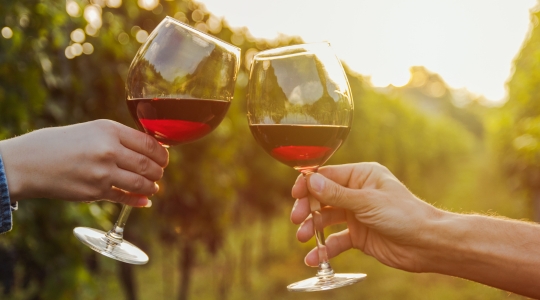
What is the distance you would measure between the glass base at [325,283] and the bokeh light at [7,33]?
83.9 inches

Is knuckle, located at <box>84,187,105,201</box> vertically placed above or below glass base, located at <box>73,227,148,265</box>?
above

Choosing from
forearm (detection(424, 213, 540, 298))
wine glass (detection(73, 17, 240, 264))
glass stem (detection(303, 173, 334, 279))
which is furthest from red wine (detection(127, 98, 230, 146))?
forearm (detection(424, 213, 540, 298))

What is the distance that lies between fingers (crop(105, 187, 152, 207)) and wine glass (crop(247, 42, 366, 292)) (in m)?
0.47

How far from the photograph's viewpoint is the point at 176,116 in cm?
187

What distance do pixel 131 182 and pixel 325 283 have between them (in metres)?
0.70

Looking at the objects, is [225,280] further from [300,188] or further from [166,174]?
[300,188]

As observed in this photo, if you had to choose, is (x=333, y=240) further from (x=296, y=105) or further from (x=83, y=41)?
(x=83, y=41)

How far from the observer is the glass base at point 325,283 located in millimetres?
1788

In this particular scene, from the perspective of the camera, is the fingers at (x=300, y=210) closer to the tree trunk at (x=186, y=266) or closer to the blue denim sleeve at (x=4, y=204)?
the blue denim sleeve at (x=4, y=204)

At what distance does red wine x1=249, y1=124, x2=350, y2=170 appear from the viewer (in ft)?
6.15

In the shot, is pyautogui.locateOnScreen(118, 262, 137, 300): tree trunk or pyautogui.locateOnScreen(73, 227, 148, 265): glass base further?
pyautogui.locateOnScreen(118, 262, 137, 300): tree trunk

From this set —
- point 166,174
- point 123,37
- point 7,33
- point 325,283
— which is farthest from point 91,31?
point 325,283

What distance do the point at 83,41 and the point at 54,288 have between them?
1922 millimetres

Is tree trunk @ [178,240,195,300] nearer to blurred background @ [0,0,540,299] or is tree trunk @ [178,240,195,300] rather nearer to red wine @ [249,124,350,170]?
blurred background @ [0,0,540,299]
